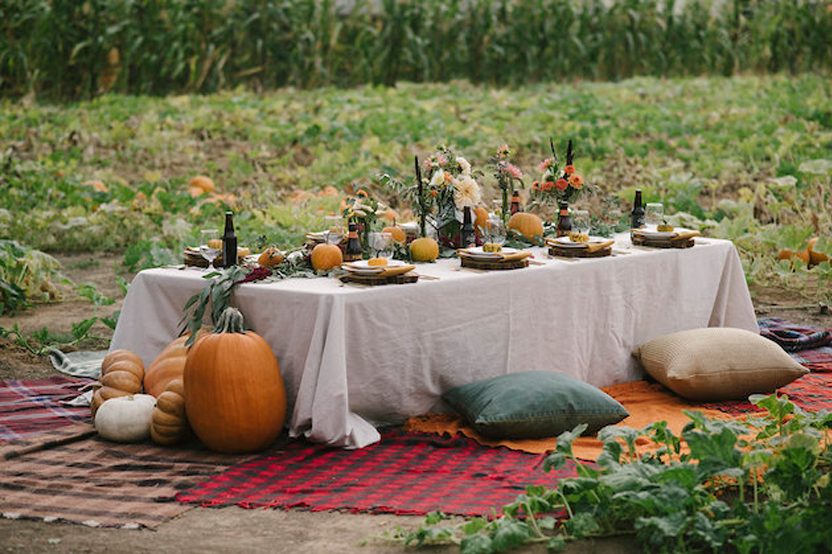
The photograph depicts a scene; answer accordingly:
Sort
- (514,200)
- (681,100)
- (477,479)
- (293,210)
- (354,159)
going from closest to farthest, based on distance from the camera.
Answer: (477,479), (514,200), (293,210), (354,159), (681,100)

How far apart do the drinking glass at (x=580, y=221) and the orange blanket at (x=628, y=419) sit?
0.85 meters

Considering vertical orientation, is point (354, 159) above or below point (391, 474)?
above

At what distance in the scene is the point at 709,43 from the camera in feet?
64.5

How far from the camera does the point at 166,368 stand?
6004 mm

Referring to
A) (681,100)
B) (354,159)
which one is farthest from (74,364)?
(681,100)

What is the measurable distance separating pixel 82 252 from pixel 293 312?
563cm

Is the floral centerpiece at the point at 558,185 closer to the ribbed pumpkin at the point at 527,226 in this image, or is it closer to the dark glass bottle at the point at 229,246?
the ribbed pumpkin at the point at 527,226

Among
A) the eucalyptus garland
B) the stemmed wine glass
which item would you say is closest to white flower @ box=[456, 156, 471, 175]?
the stemmed wine glass

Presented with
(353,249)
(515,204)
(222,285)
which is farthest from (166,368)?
(515,204)

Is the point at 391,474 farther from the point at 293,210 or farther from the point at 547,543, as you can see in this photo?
the point at 293,210

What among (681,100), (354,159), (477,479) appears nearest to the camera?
(477,479)

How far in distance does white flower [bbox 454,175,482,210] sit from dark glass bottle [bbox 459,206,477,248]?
48 millimetres

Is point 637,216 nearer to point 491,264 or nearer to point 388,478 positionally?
point 491,264

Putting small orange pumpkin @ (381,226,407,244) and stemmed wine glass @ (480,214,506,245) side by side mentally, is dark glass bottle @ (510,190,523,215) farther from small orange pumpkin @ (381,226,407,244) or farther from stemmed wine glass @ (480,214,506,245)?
small orange pumpkin @ (381,226,407,244)
